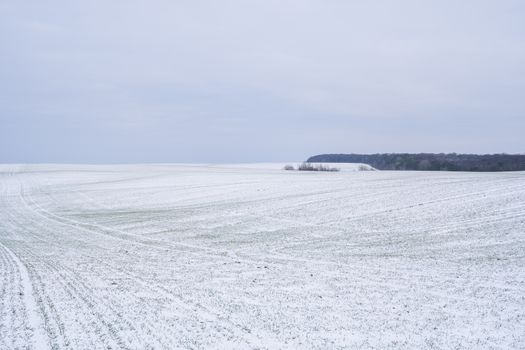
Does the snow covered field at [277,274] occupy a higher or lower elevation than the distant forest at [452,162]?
lower

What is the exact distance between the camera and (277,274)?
1160 centimetres

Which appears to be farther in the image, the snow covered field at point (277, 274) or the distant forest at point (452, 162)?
the distant forest at point (452, 162)

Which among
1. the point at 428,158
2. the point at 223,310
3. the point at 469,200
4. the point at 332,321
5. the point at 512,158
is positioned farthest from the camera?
the point at 428,158

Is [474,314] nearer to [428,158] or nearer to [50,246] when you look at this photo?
[50,246]

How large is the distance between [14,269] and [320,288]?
26.4 ft

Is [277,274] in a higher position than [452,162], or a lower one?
lower

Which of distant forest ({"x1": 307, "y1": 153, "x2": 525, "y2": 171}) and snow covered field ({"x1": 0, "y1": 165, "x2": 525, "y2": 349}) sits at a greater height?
distant forest ({"x1": 307, "y1": 153, "x2": 525, "y2": 171})

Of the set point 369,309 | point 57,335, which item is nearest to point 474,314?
point 369,309

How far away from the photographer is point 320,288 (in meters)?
10.1

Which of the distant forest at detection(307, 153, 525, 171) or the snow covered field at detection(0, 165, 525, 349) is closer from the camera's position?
the snow covered field at detection(0, 165, 525, 349)

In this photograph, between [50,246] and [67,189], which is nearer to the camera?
[50,246]

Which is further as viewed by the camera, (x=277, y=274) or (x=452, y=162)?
(x=452, y=162)

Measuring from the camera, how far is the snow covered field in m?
7.29

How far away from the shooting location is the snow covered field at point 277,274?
7.29 m
